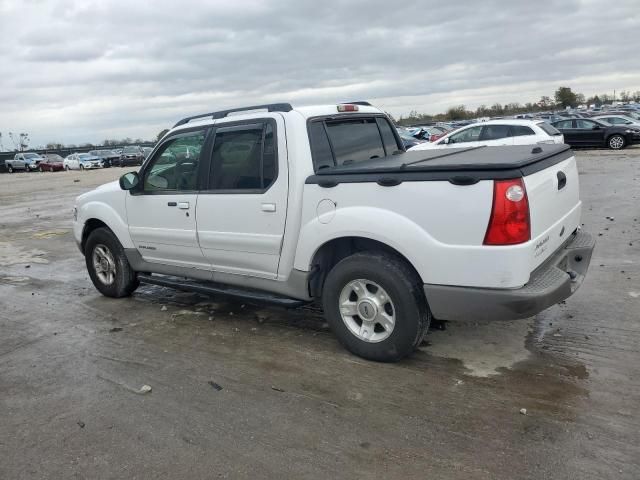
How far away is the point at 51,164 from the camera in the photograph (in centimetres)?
4469

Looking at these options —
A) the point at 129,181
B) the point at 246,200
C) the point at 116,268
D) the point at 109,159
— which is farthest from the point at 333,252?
the point at 109,159

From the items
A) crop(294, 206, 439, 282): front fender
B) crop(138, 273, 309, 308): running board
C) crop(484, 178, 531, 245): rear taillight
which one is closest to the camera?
crop(484, 178, 531, 245): rear taillight

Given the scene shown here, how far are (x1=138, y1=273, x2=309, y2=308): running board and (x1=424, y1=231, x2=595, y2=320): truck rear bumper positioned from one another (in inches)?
50.5

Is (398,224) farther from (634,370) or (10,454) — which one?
(10,454)

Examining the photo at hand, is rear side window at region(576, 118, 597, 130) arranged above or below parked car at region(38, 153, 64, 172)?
below

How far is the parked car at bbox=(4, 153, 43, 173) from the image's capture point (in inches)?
1863

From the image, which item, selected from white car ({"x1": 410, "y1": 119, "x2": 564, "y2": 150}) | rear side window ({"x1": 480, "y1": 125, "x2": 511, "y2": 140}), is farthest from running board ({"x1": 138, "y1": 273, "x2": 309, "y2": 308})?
rear side window ({"x1": 480, "y1": 125, "x2": 511, "y2": 140})

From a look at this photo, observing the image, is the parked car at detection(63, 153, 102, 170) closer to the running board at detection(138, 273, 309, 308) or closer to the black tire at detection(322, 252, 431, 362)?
the running board at detection(138, 273, 309, 308)

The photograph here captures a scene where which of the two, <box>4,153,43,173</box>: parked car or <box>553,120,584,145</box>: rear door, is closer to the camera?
<box>553,120,584,145</box>: rear door

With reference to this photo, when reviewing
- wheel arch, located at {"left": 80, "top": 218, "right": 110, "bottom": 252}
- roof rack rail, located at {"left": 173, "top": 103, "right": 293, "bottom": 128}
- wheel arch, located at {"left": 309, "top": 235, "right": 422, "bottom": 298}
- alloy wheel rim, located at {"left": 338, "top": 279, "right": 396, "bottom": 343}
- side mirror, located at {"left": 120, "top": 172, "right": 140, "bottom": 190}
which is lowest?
alloy wheel rim, located at {"left": 338, "top": 279, "right": 396, "bottom": 343}

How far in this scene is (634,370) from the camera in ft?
12.5

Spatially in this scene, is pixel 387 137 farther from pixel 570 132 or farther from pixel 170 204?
pixel 570 132

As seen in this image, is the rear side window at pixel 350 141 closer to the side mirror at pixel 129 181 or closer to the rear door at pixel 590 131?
the side mirror at pixel 129 181

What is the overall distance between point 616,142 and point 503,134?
10.7 m
